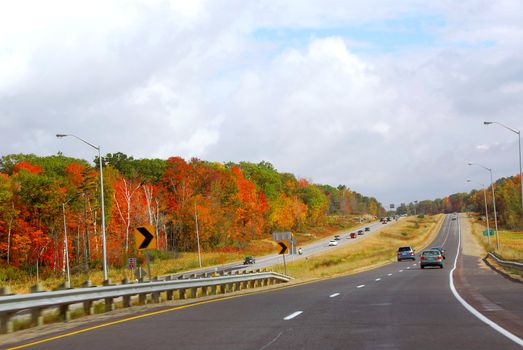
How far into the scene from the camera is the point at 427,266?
57469 millimetres

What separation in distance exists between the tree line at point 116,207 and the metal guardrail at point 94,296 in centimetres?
4503

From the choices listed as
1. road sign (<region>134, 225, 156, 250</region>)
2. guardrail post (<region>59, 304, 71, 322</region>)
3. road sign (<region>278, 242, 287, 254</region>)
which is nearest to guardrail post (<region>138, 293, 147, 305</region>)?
road sign (<region>134, 225, 156, 250</region>)

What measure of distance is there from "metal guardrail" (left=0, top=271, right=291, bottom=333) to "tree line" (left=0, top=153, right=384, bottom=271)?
45.0m

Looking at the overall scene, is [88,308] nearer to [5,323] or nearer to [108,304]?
[108,304]

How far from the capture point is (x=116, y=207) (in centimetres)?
10012

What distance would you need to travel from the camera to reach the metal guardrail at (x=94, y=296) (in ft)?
49.6

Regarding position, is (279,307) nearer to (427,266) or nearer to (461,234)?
(427,266)

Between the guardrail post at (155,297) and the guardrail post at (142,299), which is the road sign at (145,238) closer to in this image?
the guardrail post at (155,297)

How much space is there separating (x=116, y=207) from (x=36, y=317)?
85086mm

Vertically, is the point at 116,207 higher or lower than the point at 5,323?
higher

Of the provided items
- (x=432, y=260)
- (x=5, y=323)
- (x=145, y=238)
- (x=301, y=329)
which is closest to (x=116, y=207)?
(x=432, y=260)

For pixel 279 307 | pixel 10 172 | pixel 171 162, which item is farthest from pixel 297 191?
pixel 279 307

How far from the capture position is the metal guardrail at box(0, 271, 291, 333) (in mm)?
15125

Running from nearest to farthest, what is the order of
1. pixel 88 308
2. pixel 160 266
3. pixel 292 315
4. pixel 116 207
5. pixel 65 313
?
pixel 292 315, pixel 65 313, pixel 88 308, pixel 160 266, pixel 116 207
